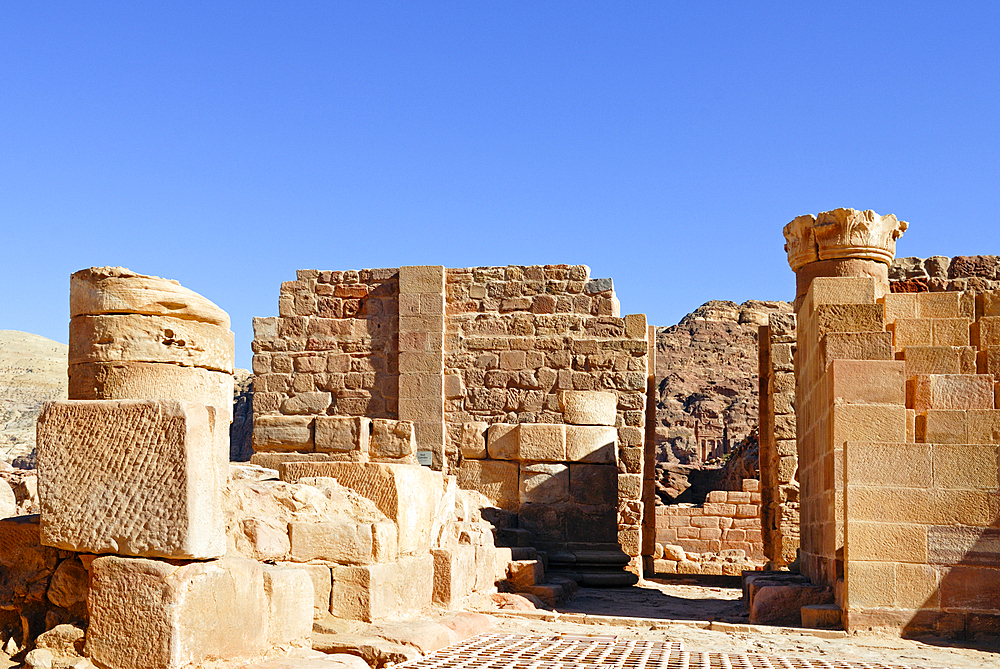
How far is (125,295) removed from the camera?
4730mm

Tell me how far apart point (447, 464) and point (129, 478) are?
285 inches

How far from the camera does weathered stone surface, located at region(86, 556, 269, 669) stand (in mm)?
3775

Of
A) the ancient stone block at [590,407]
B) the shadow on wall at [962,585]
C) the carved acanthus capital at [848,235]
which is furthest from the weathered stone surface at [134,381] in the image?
the carved acanthus capital at [848,235]

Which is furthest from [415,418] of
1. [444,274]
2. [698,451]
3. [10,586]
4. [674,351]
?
[674,351]

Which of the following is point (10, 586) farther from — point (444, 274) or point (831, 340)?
point (444, 274)

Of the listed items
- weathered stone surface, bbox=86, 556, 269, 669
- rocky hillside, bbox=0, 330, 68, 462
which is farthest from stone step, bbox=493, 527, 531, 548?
rocky hillside, bbox=0, 330, 68, 462

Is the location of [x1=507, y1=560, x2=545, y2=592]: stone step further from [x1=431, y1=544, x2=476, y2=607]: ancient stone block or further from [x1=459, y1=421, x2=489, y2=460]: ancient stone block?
[x1=459, y1=421, x2=489, y2=460]: ancient stone block

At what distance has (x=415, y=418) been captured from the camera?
444 inches

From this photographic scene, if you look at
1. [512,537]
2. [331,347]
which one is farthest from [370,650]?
[331,347]

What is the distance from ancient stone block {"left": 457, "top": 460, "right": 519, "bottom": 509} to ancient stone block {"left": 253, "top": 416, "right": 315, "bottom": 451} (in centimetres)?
180

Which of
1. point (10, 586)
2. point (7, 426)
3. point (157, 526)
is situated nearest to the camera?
point (157, 526)

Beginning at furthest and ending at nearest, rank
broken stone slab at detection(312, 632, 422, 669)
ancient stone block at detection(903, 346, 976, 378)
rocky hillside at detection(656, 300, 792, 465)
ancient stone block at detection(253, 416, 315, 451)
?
rocky hillside at detection(656, 300, 792, 465)
ancient stone block at detection(253, 416, 315, 451)
ancient stone block at detection(903, 346, 976, 378)
broken stone slab at detection(312, 632, 422, 669)

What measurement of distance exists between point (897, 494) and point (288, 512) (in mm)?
3704

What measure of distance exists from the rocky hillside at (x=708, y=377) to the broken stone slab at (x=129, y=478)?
97.5ft
